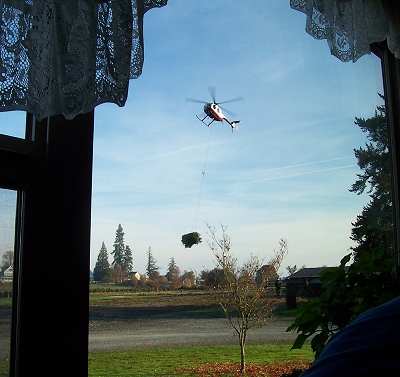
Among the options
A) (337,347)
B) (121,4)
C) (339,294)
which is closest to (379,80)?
(339,294)

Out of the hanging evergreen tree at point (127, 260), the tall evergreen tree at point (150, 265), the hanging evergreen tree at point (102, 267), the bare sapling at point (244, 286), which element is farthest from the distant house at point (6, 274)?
the bare sapling at point (244, 286)

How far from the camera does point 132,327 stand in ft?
5.26

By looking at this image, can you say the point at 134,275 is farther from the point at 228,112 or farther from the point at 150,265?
the point at 228,112

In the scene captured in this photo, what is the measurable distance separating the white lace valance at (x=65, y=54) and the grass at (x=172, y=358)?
0.90 m

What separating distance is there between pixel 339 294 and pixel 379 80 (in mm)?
1202

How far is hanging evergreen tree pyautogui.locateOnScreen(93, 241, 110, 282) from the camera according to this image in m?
1.46

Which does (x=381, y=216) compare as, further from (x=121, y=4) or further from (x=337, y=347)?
(x=337, y=347)

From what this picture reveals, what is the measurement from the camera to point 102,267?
1.49 metres

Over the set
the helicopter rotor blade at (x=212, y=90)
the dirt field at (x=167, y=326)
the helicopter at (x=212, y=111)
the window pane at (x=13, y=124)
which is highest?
the helicopter rotor blade at (x=212, y=90)

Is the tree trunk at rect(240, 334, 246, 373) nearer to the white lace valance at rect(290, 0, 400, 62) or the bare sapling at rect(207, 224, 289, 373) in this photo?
the bare sapling at rect(207, 224, 289, 373)

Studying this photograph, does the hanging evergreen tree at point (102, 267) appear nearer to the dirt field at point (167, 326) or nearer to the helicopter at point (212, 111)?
the dirt field at point (167, 326)

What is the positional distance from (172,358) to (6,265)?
0.94 metres

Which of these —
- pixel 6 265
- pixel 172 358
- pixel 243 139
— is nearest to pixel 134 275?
pixel 172 358

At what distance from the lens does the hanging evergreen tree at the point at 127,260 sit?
1608 mm
